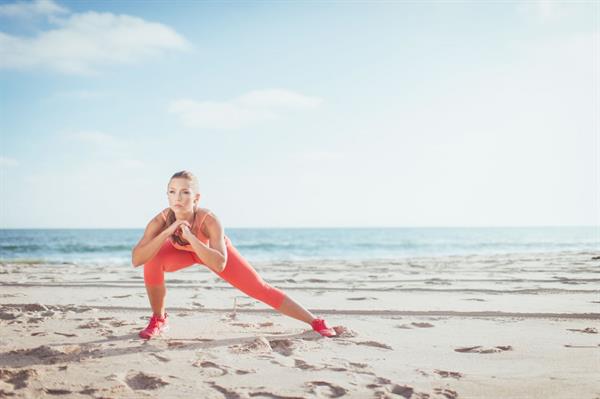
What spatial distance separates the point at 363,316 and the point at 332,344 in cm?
118

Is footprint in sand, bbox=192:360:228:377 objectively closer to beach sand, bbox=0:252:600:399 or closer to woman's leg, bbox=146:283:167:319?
beach sand, bbox=0:252:600:399

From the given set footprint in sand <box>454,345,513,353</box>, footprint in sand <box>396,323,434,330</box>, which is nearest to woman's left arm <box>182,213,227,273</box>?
footprint in sand <box>396,323,434,330</box>

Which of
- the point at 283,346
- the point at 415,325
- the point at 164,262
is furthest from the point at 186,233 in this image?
the point at 415,325

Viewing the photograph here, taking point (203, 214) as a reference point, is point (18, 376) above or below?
below

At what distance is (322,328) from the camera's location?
136 inches

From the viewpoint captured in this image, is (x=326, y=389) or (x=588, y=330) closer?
(x=326, y=389)

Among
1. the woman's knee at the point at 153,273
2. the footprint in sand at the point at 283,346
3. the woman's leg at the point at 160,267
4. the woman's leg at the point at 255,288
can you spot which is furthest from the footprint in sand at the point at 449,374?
the woman's knee at the point at 153,273

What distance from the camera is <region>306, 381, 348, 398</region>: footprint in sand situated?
7.23 ft

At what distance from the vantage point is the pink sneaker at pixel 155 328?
3348 millimetres

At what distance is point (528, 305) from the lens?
4.73 meters

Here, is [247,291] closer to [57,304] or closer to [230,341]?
[230,341]

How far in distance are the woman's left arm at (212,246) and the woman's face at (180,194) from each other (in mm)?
187

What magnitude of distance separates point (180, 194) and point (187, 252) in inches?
20.9

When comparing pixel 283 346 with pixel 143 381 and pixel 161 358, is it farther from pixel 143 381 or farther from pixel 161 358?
pixel 143 381
